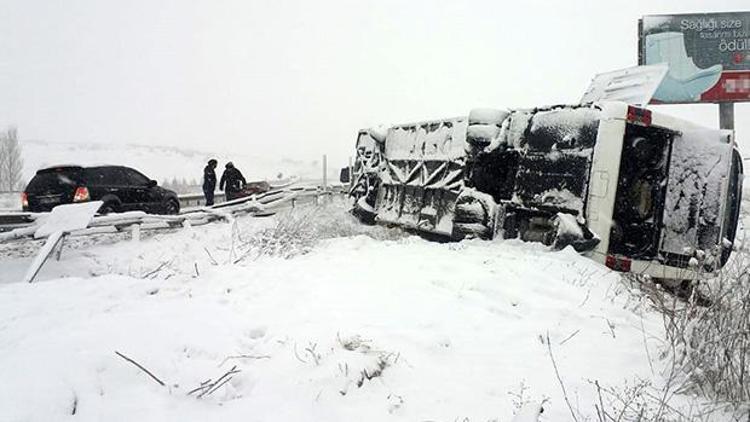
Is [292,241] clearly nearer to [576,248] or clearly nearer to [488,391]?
[576,248]

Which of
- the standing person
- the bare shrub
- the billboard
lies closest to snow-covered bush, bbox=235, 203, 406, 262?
the bare shrub

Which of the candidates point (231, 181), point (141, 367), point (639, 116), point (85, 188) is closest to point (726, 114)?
point (639, 116)

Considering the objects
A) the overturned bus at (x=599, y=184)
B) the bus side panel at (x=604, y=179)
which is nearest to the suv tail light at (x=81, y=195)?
the overturned bus at (x=599, y=184)

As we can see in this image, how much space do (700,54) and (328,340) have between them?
2108 cm

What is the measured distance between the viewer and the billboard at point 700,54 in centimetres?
1838

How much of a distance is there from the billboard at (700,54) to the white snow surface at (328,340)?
1721 centimetres

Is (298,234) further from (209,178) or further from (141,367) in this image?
(209,178)

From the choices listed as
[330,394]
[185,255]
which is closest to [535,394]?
[330,394]

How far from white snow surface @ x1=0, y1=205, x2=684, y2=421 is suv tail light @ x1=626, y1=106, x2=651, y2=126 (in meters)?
1.66

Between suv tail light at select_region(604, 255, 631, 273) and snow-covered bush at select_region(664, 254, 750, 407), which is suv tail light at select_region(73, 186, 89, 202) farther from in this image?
snow-covered bush at select_region(664, 254, 750, 407)

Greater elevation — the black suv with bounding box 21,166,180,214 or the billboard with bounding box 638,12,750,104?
the billboard with bounding box 638,12,750,104

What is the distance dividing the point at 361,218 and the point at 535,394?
22.7 feet

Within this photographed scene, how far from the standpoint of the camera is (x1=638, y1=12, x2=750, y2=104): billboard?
18.4 m

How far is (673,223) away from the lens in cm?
609
